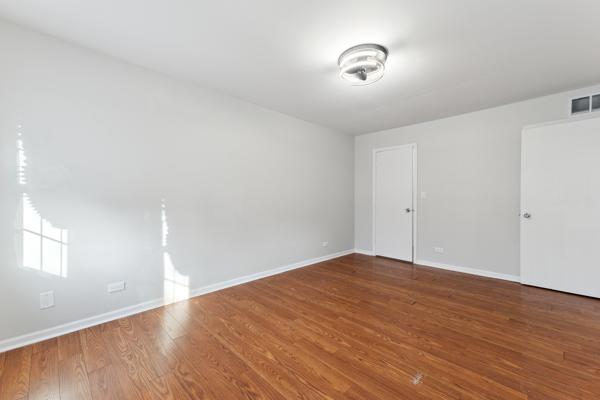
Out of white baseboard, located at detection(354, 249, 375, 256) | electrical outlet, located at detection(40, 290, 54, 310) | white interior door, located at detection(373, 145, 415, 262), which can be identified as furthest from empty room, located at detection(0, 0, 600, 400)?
white baseboard, located at detection(354, 249, 375, 256)

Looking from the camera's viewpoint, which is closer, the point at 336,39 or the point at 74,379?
the point at 74,379

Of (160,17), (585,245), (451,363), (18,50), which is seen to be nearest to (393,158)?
(585,245)

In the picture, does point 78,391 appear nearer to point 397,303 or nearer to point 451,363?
point 451,363

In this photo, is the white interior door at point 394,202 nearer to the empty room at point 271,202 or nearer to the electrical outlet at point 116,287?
the empty room at point 271,202

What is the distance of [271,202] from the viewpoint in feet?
12.4

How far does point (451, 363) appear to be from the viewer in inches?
69.7

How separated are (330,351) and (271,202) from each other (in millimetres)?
2305

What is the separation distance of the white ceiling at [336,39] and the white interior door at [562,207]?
2.17 ft

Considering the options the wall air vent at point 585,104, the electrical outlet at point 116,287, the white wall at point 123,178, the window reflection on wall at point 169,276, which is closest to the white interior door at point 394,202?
the wall air vent at point 585,104

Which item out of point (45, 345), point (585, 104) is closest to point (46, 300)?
point (45, 345)

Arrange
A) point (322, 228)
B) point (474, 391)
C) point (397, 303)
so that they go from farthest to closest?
point (322, 228), point (397, 303), point (474, 391)

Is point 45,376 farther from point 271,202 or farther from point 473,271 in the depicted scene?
point 473,271

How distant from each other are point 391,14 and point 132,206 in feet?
9.46

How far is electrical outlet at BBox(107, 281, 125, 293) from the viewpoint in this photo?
2.38 m
